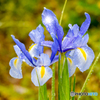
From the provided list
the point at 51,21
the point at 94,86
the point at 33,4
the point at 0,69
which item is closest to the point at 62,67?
the point at 51,21

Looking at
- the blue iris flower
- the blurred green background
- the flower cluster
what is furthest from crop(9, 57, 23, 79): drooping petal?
the blurred green background

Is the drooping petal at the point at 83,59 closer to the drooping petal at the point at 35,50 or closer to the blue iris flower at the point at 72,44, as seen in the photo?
the blue iris flower at the point at 72,44

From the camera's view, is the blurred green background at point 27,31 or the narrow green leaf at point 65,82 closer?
the narrow green leaf at point 65,82

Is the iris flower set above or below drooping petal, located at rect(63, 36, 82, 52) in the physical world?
below

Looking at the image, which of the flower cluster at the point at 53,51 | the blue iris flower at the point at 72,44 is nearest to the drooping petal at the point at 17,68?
the flower cluster at the point at 53,51

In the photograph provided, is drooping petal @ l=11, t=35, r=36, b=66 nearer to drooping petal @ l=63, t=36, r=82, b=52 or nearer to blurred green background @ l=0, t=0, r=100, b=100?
drooping petal @ l=63, t=36, r=82, b=52

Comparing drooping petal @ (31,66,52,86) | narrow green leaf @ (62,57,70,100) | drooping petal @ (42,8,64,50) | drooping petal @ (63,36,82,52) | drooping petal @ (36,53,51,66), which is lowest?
narrow green leaf @ (62,57,70,100)

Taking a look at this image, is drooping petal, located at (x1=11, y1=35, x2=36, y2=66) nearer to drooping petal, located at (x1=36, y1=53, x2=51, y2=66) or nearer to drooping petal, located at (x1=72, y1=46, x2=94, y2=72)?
→ drooping petal, located at (x1=36, y1=53, x2=51, y2=66)

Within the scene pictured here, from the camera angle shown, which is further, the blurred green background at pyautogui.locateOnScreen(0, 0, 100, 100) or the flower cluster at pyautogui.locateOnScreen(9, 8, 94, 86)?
the blurred green background at pyautogui.locateOnScreen(0, 0, 100, 100)
